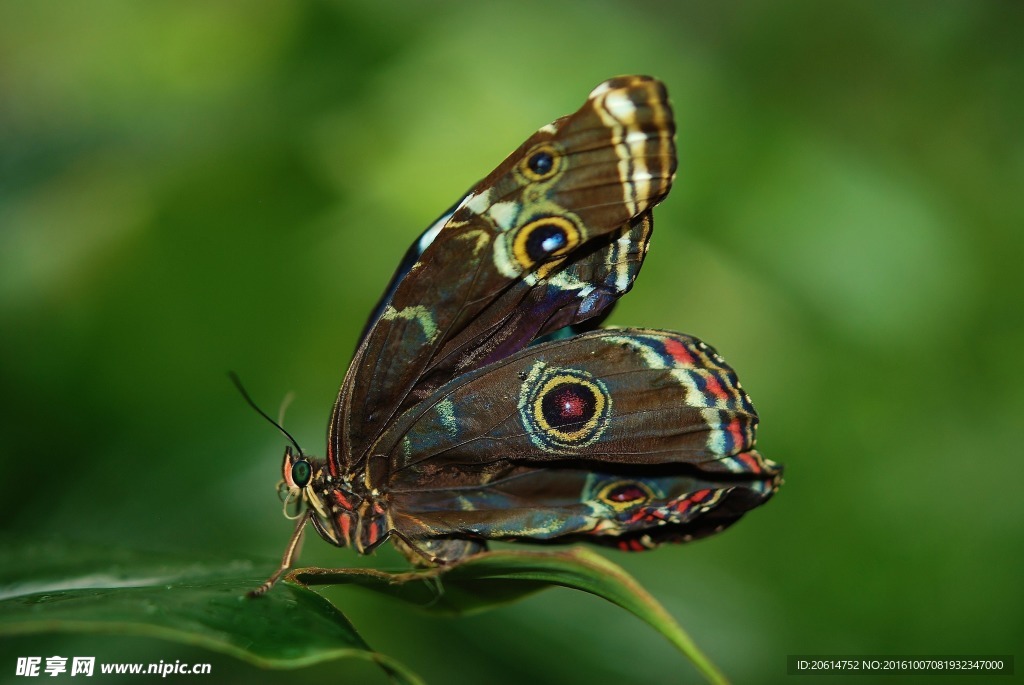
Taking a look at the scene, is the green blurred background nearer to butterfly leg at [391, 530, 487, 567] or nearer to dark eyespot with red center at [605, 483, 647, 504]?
butterfly leg at [391, 530, 487, 567]

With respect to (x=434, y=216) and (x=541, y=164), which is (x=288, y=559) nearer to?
(x=541, y=164)

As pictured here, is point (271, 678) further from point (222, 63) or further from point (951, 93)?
point (951, 93)

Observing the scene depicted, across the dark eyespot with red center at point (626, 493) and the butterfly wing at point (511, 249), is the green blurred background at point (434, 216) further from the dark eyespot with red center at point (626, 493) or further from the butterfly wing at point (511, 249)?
the dark eyespot with red center at point (626, 493)

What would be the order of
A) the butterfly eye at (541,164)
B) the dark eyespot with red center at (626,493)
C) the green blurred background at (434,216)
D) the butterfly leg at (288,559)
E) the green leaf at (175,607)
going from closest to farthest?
the green leaf at (175,607), the butterfly leg at (288,559), the butterfly eye at (541,164), the dark eyespot with red center at (626,493), the green blurred background at (434,216)

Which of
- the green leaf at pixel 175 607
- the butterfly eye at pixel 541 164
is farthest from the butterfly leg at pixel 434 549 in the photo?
the butterfly eye at pixel 541 164

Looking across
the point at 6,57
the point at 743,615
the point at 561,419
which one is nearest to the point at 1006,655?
the point at 743,615

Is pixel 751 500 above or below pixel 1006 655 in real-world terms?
above
